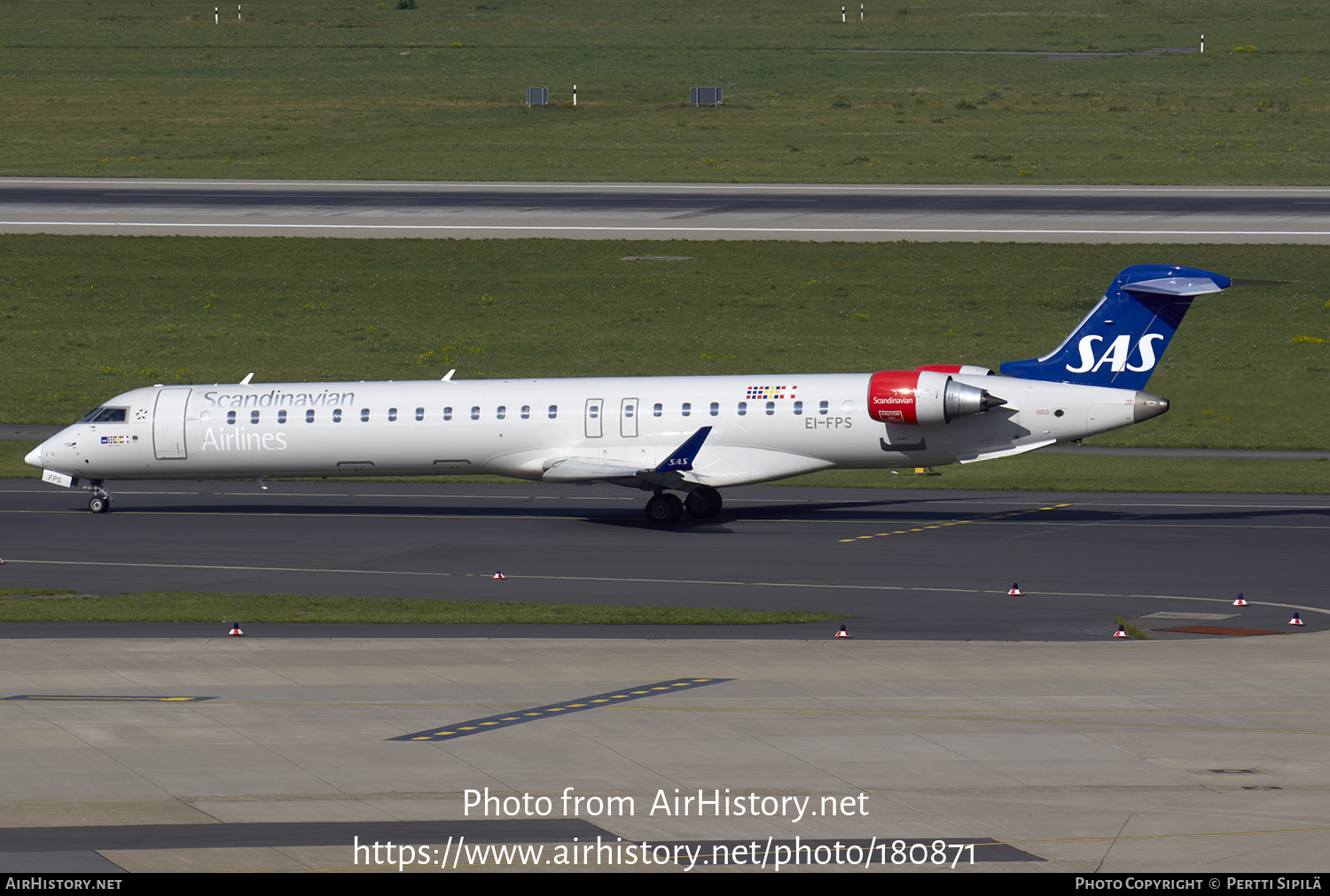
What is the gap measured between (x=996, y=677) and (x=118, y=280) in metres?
52.5

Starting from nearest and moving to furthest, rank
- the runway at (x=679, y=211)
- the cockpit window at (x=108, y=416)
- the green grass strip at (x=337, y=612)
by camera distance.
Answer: the green grass strip at (x=337, y=612) < the cockpit window at (x=108, y=416) < the runway at (x=679, y=211)

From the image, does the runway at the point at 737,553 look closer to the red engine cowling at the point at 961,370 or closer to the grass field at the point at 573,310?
the red engine cowling at the point at 961,370

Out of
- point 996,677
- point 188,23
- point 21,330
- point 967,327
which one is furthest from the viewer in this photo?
point 188,23

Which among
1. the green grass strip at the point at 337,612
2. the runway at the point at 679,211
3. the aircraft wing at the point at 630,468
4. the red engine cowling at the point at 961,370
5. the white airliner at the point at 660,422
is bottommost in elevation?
the green grass strip at the point at 337,612

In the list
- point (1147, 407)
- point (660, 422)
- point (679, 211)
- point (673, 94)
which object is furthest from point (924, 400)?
point (673, 94)

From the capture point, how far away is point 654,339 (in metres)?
59.7

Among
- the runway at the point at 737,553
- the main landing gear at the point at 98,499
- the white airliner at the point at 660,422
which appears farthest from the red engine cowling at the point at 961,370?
the main landing gear at the point at 98,499

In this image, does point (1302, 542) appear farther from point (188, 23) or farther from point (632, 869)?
point (188, 23)

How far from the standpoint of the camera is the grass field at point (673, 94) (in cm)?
8562

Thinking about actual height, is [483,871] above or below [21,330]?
below

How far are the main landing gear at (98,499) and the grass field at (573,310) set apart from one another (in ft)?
45.0

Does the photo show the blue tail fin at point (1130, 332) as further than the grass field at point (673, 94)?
No

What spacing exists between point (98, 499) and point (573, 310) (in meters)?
24.9

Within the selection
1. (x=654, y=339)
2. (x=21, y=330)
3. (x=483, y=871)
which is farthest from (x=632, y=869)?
(x=21, y=330)
